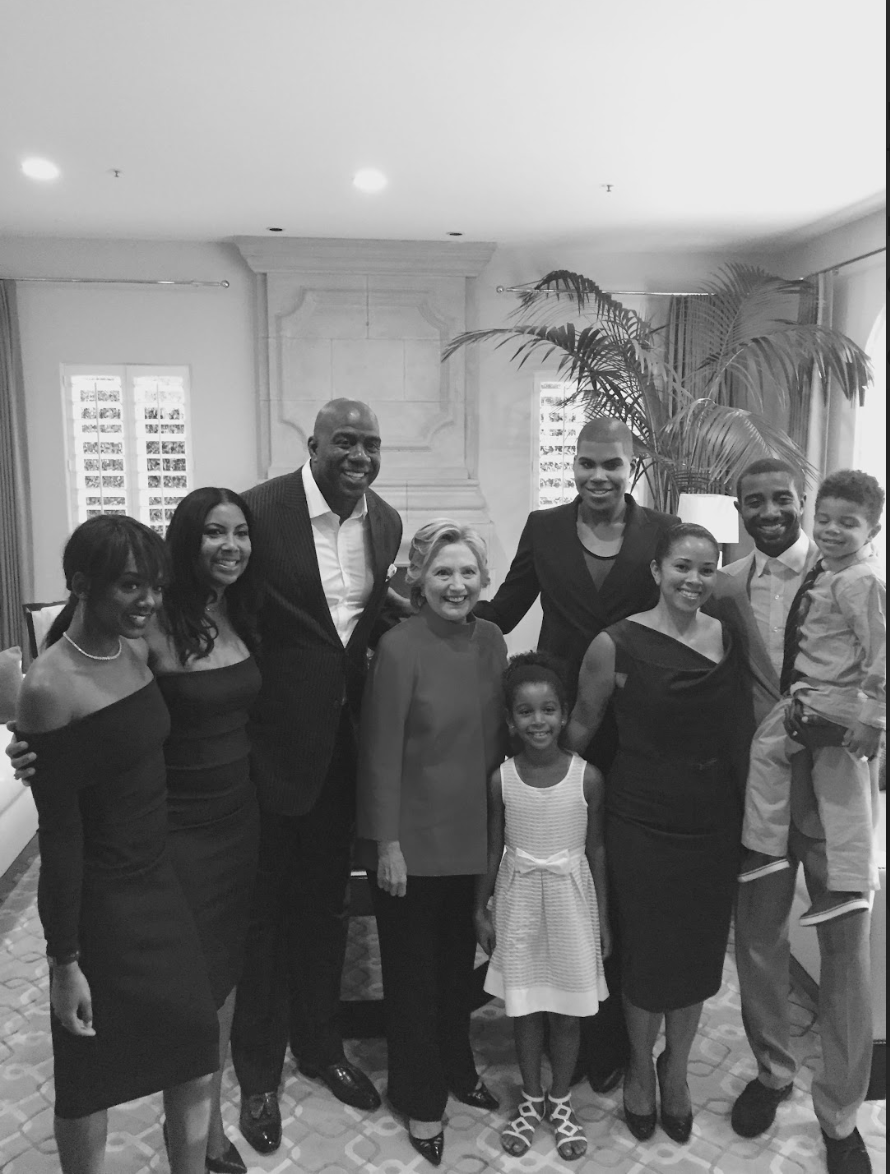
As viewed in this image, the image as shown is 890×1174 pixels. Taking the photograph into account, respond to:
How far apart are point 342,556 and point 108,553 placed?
768 mm

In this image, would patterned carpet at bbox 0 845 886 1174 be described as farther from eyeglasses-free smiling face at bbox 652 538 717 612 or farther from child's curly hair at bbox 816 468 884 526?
child's curly hair at bbox 816 468 884 526

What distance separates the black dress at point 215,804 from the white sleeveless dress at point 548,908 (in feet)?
1.91

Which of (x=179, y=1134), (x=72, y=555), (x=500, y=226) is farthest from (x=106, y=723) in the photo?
(x=500, y=226)

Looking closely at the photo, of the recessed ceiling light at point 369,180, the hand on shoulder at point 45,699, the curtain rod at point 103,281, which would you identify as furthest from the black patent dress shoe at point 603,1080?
the curtain rod at point 103,281

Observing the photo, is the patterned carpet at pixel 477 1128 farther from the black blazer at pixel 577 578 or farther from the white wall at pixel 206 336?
the white wall at pixel 206 336

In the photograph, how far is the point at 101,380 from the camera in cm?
600

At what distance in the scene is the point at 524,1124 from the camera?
2.09 m

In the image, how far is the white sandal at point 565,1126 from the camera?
2.04 metres

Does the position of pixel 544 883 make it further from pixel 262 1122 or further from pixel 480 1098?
pixel 262 1122

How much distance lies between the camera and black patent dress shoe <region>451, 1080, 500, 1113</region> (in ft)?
7.21

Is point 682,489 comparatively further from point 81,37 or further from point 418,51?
point 81,37

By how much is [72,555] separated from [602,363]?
420 centimetres

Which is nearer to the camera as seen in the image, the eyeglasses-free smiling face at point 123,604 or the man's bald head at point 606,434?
the eyeglasses-free smiling face at point 123,604

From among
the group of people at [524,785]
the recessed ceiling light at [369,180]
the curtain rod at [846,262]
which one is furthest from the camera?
the curtain rod at [846,262]
